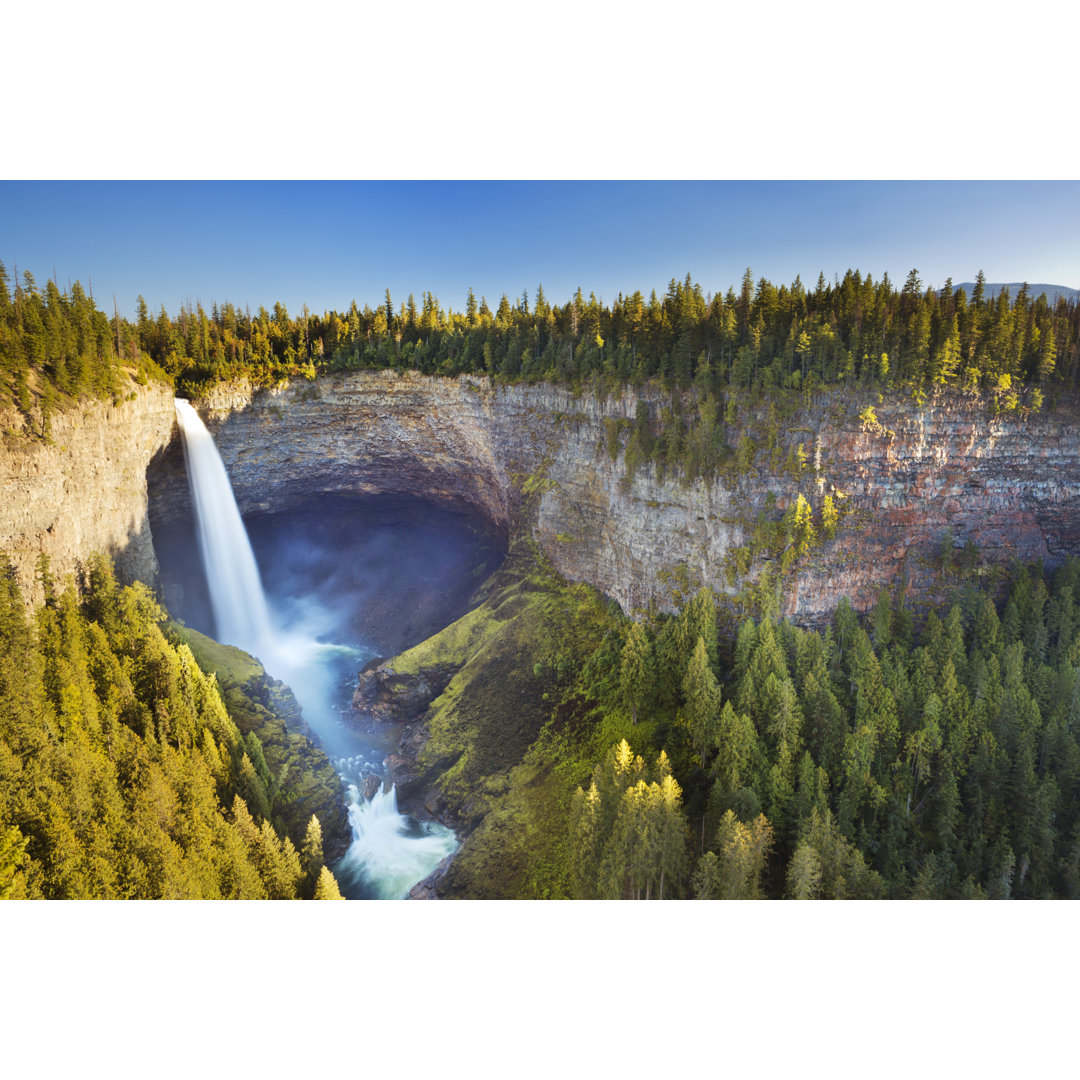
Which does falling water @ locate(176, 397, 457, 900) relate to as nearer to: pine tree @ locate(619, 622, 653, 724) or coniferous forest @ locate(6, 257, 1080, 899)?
coniferous forest @ locate(6, 257, 1080, 899)

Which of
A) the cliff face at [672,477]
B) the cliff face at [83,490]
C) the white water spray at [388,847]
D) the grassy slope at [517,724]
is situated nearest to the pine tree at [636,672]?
the grassy slope at [517,724]

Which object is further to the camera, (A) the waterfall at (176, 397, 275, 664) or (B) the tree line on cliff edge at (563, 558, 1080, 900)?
(A) the waterfall at (176, 397, 275, 664)

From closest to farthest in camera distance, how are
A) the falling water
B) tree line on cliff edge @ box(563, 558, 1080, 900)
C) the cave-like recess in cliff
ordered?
tree line on cliff edge @ box(563, 558, 1080, 900) → the falling water → the cave-like recess in cliff

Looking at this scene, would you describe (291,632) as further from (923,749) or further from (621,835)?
(923,749)

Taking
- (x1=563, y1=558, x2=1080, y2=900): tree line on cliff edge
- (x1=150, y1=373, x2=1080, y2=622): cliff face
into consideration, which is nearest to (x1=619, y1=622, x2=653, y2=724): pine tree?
(x1=563, y1=558, x2=1080, y2=900): tree line on cliff edge

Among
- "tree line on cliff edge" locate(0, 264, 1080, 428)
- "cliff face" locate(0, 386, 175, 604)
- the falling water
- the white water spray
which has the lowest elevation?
the white water spray

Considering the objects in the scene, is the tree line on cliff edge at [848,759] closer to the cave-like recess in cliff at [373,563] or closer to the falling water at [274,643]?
the falling water at [274,643]
